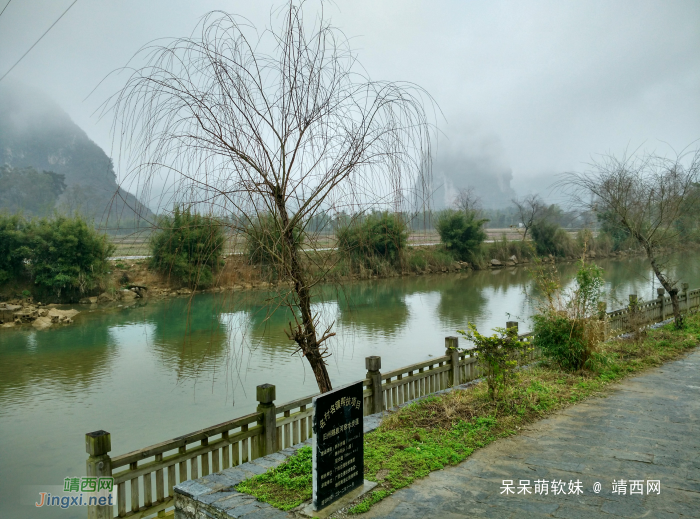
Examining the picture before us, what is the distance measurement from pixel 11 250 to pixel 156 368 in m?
16.0

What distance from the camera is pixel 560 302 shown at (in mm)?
7922

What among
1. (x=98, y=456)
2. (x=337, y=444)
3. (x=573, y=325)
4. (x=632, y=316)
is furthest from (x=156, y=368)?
(x=632, y=316)

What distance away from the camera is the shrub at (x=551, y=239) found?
141 feet

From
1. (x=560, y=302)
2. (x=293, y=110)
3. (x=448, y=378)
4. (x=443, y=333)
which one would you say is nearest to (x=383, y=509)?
(x=293, y=110)

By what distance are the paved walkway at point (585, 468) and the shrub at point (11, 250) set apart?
24607mm

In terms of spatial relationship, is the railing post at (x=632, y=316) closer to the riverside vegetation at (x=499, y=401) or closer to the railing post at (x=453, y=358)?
the riverside vegetation at (x=499, y=401)

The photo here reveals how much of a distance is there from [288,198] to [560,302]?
207 inches

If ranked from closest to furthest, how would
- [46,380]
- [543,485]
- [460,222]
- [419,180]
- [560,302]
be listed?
[543,485]
[419,180]
[560,302]
[46,380]
[460,222]

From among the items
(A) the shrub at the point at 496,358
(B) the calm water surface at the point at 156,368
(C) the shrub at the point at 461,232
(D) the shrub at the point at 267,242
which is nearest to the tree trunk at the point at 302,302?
(D) the shrub at the point at 267,242

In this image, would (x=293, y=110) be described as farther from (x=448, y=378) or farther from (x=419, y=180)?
(x=448, y=378)

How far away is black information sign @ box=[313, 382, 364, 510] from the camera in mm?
3408

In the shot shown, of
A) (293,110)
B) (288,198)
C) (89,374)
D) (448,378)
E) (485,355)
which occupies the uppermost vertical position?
(293,110)

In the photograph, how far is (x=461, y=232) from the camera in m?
39.2

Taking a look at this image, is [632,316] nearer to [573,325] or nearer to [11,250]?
[573,325]
